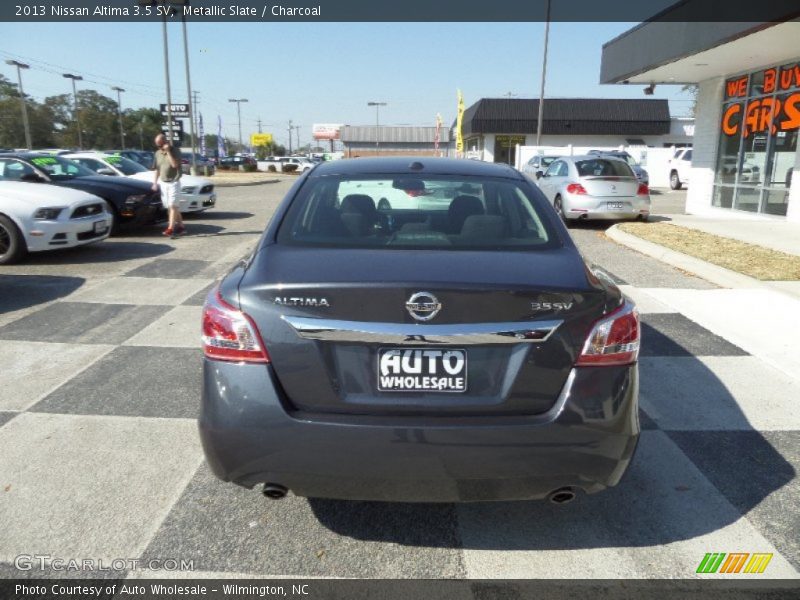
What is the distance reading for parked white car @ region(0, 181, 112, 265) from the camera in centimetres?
823

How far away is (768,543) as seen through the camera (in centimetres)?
264

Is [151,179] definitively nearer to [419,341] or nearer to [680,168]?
[419,341]

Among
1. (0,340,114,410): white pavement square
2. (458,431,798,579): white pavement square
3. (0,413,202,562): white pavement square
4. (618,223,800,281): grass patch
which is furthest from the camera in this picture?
(618,223,800,281): grass patch

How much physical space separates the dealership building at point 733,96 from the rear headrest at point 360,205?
1004 centimetres

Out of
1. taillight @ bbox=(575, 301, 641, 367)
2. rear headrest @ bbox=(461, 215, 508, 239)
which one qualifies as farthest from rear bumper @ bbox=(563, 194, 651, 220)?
taillight @ bbox=(575, 301, 641, 367)

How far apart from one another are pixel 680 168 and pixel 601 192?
18.8 meters

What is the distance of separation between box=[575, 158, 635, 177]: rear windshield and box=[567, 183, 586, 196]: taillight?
0.88 ft

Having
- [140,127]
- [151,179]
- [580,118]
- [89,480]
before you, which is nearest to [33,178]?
[151,179]

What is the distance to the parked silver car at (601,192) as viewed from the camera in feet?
42.6

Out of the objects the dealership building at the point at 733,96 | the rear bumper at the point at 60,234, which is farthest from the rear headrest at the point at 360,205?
the dealership building at the point at 733,96

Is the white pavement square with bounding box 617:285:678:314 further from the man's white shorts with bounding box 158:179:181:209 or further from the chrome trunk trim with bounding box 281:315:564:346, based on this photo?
the man's white shorts with bounding box 158:179:181:209

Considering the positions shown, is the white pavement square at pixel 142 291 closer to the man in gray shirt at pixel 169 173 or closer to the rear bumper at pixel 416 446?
the man in gray shirt at pixel 169 173

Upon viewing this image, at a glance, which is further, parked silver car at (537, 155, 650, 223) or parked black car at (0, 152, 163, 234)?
parked silver car at (537, 155, 650, 223)

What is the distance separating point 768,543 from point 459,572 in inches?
53.2
